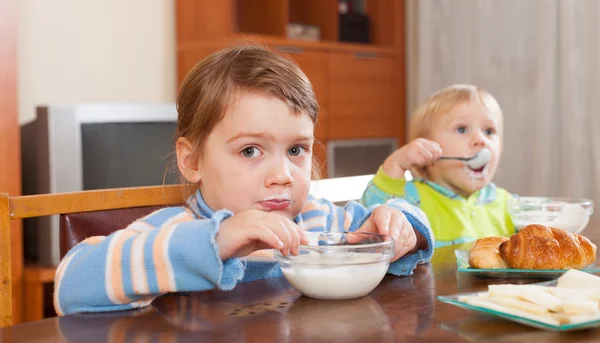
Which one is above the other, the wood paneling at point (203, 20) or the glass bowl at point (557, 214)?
the wood paneling at point (203, 20)

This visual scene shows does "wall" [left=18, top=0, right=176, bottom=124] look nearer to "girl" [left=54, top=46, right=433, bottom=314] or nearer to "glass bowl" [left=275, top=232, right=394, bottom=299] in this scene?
"girl" [left=54, top=46, right=433, bottom=314]

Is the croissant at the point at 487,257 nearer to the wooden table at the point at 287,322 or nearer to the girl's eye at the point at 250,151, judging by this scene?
the wooden table at the point at 287,322

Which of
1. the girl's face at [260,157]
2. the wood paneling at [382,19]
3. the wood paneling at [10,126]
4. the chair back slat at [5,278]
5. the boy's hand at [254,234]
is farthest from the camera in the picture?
the wood paneling at [382,19]

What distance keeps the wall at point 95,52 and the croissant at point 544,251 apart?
2.47 metres

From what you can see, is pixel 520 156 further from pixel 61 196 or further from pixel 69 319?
pixel 69 319


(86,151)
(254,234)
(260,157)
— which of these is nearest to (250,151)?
(260,157)

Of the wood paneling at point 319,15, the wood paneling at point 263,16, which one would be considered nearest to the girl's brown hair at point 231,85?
the wood paneling at point 263,16

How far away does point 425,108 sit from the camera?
6.59 ft

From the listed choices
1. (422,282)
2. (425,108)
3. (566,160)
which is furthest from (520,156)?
(422,282)

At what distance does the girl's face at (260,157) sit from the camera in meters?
1.12

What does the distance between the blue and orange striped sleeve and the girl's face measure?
0.20 m

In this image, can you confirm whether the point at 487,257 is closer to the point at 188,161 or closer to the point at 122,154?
the point at 188,161

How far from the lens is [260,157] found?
1.13 m

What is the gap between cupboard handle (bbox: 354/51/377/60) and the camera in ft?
13.3
